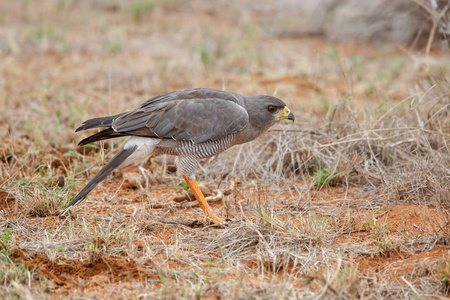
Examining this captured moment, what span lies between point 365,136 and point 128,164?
2.52 metres

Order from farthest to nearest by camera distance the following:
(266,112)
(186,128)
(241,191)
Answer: (241,191)
(266,112)
(186,128)

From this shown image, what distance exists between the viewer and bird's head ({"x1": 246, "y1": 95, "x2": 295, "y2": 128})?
16.8 feet

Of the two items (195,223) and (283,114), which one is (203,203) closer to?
(195,223)

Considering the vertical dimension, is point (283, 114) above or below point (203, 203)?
above

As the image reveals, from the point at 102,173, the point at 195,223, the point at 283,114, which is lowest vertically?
the point at 195,223

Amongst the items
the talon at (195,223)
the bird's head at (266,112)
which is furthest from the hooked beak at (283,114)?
the talon at (195,223)

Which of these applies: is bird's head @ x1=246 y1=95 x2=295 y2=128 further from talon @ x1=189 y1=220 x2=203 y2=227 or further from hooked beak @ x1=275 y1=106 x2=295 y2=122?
talon @ x1=189 y1=220 x2=203 y2=227

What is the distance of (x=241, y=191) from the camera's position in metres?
5.59

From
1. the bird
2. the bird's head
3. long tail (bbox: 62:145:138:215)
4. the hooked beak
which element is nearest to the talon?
the bird

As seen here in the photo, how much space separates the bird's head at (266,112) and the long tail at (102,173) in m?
1.15

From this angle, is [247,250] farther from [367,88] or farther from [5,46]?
[5,46]

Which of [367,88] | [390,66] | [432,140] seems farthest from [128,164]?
[390,66]

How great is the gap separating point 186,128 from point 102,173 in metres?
0.86

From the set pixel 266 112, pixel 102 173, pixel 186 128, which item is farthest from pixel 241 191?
pixel 102 173
